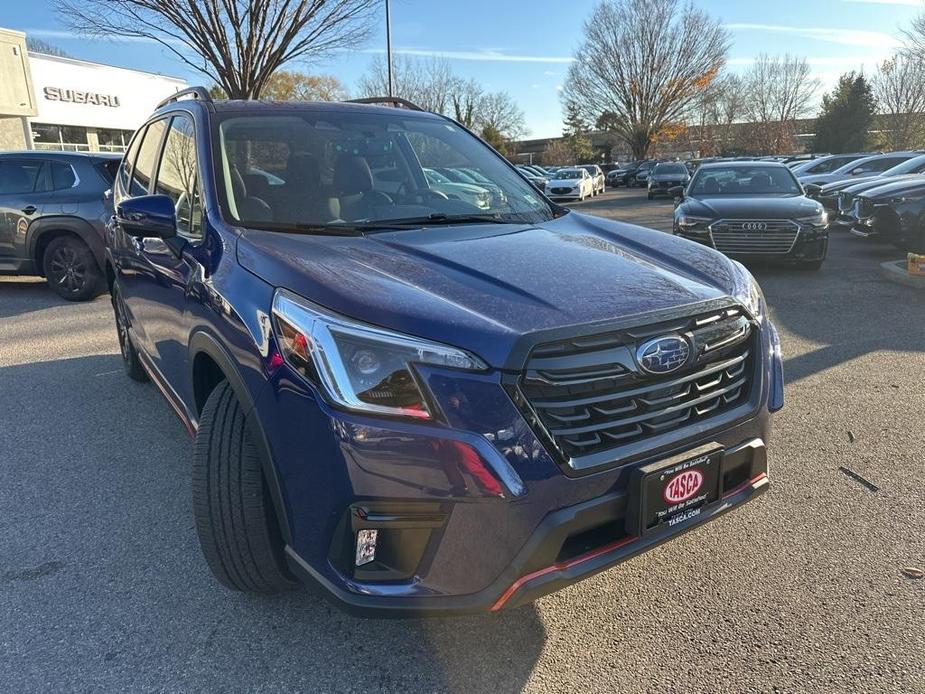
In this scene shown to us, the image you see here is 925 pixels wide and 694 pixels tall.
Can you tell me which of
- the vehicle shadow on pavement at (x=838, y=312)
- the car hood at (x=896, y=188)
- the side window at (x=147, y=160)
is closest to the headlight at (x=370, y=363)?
the side window at (x=147, y=160)

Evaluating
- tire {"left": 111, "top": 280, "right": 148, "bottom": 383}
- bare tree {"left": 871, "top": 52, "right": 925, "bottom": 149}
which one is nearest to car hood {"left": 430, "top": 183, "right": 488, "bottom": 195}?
tire {"left": 111, "top": 280, "right": 148, "bottom": 383}

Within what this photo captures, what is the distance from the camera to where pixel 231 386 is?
2.24m

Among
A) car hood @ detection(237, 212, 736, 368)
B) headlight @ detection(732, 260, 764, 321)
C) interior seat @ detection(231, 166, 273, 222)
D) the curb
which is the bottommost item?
the curb

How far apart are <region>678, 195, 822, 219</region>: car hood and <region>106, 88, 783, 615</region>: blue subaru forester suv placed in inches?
258

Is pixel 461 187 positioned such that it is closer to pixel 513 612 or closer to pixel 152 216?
pixel 152 216

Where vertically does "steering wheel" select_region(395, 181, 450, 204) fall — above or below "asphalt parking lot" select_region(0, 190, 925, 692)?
above

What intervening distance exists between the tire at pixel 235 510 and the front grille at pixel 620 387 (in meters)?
0.99

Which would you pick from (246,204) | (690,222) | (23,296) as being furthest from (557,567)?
(23,296)

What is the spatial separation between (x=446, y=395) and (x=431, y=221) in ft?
4.32

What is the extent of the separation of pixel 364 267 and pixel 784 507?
7.48 ft

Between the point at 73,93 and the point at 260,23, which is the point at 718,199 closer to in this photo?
the point at 260,23

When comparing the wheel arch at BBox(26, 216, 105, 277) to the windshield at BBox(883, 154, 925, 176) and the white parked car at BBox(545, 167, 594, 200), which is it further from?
the white parked car at BBox(545, 167, 594, 200)

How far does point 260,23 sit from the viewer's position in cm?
1538

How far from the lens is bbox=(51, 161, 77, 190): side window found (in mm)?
7984
